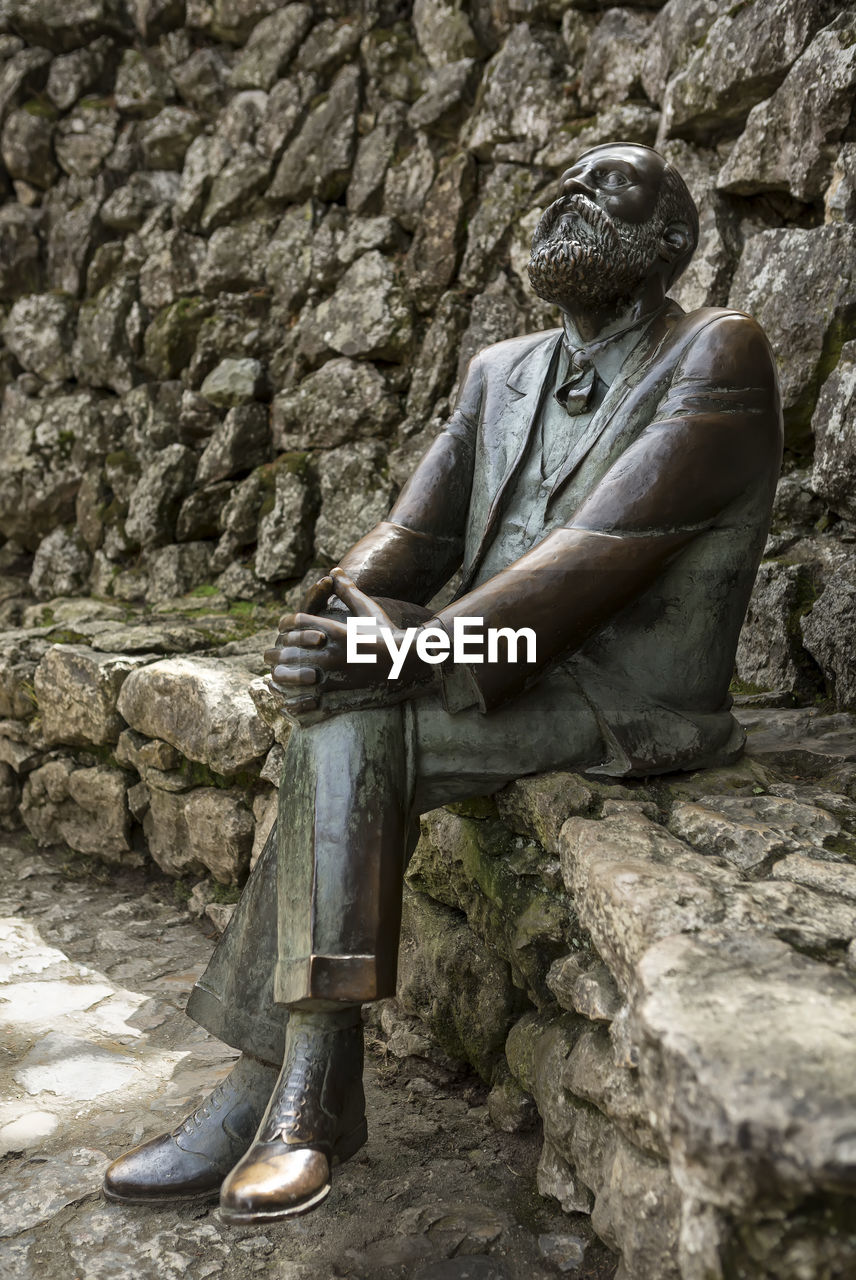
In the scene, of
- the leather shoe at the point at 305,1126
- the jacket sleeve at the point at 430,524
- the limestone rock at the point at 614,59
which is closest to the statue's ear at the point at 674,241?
the jacket sleeve at the point at 430,524

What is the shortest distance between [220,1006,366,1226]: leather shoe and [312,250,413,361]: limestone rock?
3.65 metres

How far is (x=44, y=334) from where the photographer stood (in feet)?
20.6

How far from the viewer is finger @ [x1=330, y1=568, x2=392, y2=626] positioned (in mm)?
1968

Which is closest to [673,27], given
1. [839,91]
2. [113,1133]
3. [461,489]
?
[839,91]

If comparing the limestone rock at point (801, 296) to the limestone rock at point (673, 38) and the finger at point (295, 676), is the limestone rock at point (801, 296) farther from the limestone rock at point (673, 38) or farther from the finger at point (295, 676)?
the finger at point (295, 676)

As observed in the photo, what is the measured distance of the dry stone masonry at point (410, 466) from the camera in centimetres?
143

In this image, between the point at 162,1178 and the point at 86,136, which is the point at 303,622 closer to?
the point at 162,1178

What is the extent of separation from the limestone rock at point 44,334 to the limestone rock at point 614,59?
11.1ft

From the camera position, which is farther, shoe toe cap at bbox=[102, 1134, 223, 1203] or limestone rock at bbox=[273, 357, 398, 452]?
limestone rock at bbox=[273, 357, 398, 452]

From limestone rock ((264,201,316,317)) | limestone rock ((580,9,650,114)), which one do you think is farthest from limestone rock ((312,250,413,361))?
limestone rock ((580,9,650,114))

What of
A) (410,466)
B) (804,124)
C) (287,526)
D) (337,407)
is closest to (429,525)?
(804,124)

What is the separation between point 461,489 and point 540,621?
0.67 metres

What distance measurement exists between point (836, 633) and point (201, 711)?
6.40 ft

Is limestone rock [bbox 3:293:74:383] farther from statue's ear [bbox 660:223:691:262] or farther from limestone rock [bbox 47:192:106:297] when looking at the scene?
statue's ear [bbox 660:223:691:262]
